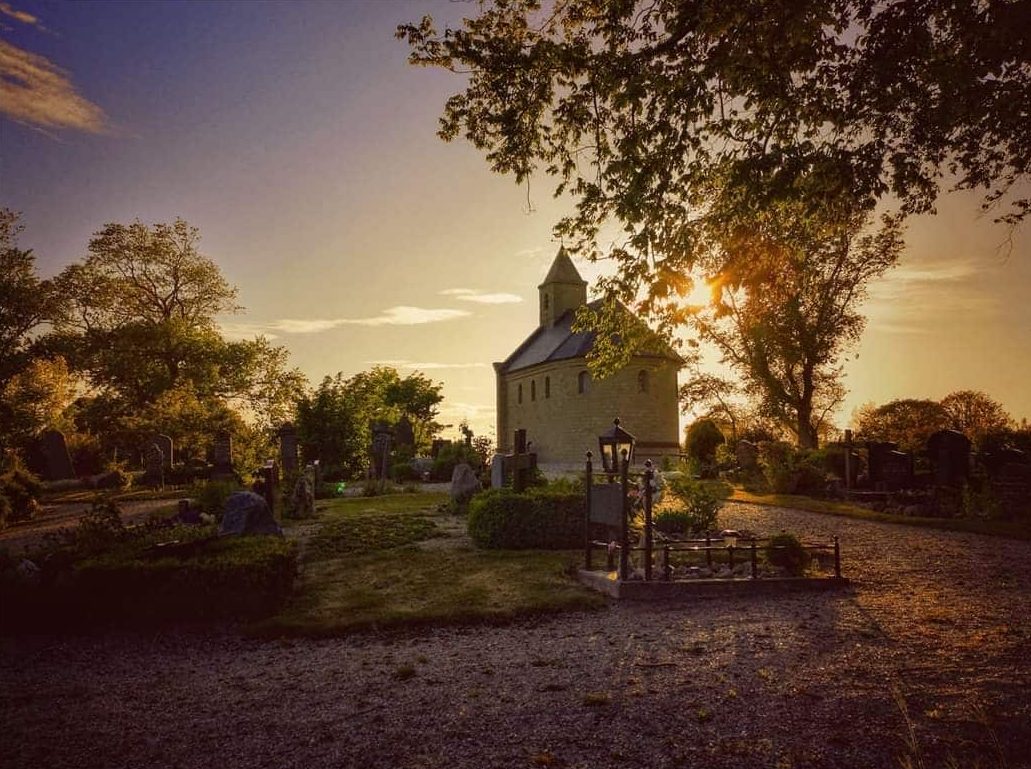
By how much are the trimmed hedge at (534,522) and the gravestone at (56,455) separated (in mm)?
23511

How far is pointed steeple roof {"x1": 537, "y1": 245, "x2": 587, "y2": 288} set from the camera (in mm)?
48719

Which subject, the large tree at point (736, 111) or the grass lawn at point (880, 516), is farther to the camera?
the grass lawn at point (880, 516)

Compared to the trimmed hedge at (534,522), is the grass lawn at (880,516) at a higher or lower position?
lower

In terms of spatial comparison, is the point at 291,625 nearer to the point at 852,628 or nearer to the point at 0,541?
the point at 852,628

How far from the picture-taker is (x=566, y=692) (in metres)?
5.65

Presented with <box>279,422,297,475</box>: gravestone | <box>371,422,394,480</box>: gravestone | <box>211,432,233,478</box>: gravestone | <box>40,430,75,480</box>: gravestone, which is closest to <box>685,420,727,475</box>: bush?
<box>371,422,394,480</box>: gravestone

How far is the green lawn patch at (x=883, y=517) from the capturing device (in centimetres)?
1471

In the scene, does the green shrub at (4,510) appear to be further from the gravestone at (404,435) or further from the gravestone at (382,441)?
the gravestone at (404,435)

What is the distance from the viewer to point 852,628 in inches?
297

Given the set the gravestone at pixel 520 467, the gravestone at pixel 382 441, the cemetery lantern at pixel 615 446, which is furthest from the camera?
the gravestone at pixel 382 441

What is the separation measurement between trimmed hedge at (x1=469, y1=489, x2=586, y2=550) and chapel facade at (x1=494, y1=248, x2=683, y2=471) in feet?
73.7

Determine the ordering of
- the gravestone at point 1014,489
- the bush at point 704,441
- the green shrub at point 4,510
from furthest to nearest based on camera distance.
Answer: the bush at point 704,441
the green shrub at point 4,510
the gravestone at point 1014,489

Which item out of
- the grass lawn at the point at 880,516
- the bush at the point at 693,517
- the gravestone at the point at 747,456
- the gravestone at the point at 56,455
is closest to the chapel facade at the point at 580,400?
the gravestone at the point at 747,456

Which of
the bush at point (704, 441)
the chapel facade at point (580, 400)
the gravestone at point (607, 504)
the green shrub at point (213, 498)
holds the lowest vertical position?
the green shrub at point (213, 498)
